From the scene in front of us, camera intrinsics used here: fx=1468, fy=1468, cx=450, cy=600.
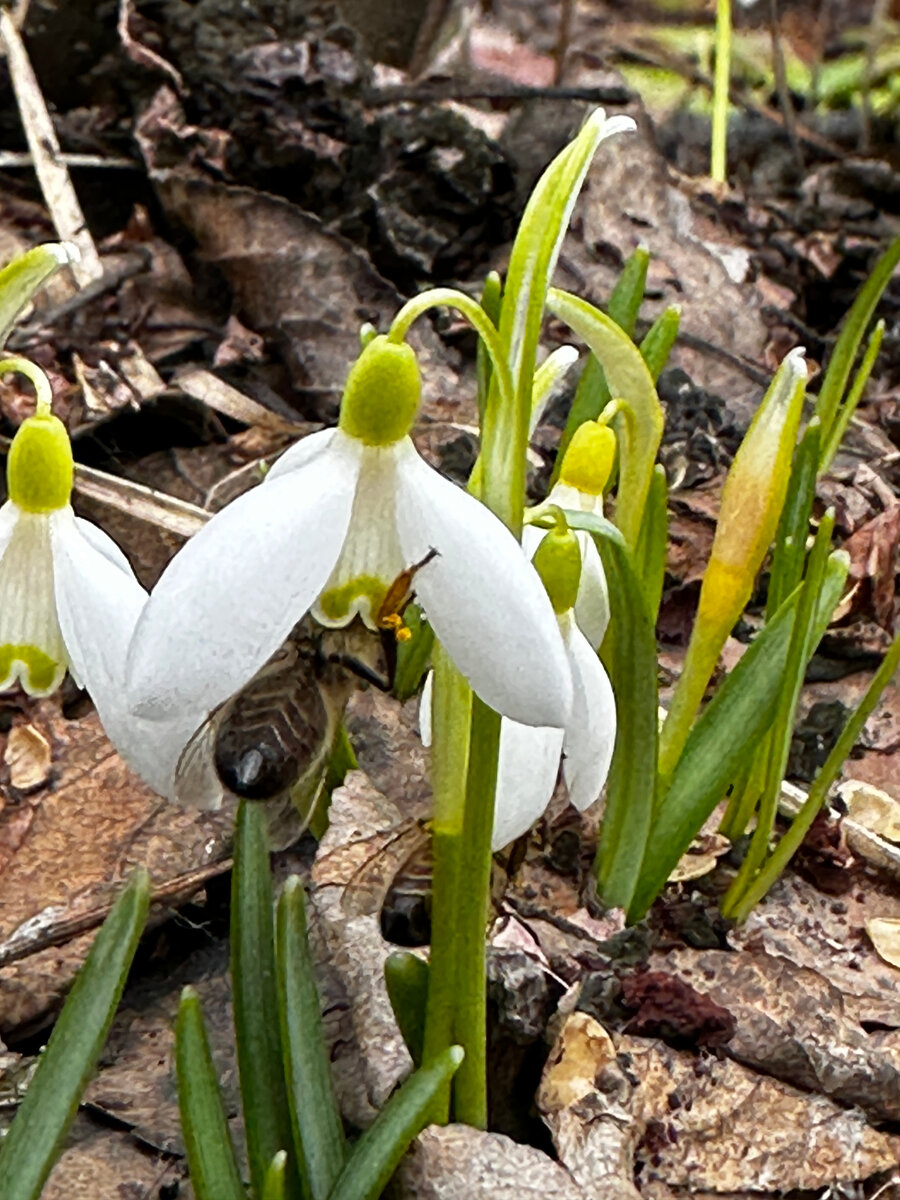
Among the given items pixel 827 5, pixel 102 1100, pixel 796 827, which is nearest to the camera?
pixel 102 1100

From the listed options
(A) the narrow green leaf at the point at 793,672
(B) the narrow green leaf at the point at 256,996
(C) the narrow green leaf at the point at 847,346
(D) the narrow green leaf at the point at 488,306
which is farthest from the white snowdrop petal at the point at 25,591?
(C) the narrow green leaf at the point at 847,346

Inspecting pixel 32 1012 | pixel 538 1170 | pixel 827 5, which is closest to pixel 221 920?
pixel 32 1012

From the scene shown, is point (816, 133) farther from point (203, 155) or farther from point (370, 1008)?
point (370, 1008)

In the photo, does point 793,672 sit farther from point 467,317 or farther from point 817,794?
point 467,317

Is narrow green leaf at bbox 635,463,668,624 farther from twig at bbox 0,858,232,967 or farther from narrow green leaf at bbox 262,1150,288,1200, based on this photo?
narrow green leaf at bbox 262,1150,288,1200

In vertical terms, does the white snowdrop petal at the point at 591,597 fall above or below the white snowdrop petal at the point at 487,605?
below

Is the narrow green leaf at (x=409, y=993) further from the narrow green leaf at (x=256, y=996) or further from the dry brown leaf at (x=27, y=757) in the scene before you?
the dry brown leaf at (x=27, y=757)
